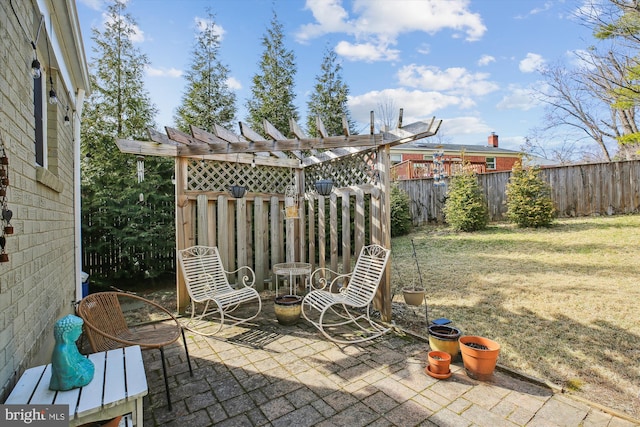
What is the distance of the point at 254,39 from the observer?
907 centimetres

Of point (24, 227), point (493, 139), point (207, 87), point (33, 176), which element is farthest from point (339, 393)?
point (493, 139)

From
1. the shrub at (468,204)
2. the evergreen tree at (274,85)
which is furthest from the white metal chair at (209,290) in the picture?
the shrub at (468,204)

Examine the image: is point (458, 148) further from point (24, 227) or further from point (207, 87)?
point (24, 227)

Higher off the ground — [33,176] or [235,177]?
[235,177]

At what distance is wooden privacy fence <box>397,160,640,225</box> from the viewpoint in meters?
8.54

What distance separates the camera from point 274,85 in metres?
9.03

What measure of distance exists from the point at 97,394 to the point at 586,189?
38.1 feet

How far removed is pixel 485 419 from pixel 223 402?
178cm

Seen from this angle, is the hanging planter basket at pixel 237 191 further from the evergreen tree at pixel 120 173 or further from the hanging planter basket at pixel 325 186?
the evergreen tree at pixel 120 173

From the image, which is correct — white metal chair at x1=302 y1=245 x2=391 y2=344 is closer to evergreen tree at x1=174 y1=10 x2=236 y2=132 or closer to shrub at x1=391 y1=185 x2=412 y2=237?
shrub at x1=391 y1=185 x2=412 y2=237

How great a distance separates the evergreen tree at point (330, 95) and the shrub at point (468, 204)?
3.75m

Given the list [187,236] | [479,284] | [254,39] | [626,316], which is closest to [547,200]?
[479,284]

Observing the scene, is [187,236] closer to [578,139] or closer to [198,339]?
[198,339]

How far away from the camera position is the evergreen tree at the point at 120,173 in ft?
18.3
